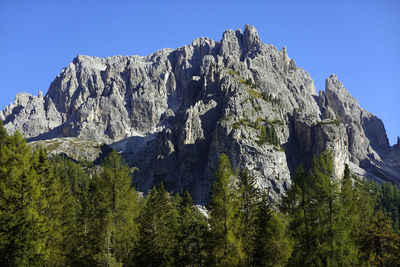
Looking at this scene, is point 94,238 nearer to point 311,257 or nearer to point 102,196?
point 102,196

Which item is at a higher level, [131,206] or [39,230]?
[131,206]

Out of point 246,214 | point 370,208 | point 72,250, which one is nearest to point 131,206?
point 72,250

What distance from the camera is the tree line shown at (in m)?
35.0

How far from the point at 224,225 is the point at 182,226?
1329 centimetres

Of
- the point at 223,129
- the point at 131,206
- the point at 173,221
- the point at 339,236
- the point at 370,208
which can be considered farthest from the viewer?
the point at 223,129

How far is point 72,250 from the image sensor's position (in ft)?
155

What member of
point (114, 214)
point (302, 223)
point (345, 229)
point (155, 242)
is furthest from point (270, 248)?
point (114, 214)

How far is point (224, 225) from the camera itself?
39031 millimetres

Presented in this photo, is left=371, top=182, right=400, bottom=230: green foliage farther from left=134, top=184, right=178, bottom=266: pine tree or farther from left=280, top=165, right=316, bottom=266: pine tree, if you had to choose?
left=134, top=184, right=178, bottom=266: pine tree

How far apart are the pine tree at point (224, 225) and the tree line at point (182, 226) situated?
107 millimetres

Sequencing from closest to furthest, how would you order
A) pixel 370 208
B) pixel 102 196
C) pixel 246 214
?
pixel 246 214 < pixel 102 196 < pixel 370 208

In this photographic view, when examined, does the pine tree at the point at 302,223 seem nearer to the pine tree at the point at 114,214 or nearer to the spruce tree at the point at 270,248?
the spruce tree at the point at 270,248

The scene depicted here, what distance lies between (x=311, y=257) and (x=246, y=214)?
457 inches

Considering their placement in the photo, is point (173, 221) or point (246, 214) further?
point (173, 221)
